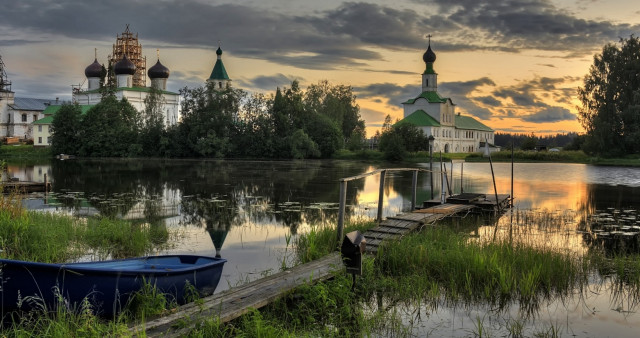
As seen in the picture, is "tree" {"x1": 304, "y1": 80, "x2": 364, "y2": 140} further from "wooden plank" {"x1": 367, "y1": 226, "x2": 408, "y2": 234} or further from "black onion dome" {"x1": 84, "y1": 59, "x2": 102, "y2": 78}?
"wooden plank" {"x1": 367, "y1": 226, "x2": 408, "y2": 234}

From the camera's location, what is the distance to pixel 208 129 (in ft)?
232

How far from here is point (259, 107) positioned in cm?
7550

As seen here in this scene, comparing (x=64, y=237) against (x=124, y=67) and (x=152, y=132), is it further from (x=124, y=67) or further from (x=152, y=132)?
(x=124, y=67)

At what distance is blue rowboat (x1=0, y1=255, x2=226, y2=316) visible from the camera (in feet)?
21.5

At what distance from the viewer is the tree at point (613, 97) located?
58781 millimetres

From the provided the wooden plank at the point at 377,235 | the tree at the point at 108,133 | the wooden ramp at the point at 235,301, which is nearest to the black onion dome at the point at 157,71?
the tree at the point at 108,133

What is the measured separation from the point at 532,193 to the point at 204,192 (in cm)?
1584

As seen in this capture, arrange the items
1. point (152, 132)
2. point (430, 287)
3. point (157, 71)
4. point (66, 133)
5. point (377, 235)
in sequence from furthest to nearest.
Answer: point (157, 71) < point (152, 132) < point (66, 133) < point (377, 235) < point (430, 287)

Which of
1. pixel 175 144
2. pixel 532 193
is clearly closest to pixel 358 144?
pixel 175 144

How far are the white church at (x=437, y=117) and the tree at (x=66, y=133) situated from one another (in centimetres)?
4804

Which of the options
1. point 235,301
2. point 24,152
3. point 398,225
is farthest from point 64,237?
point 24,152

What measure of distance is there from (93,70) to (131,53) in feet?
21.4

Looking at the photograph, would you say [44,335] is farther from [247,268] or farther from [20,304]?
[247,268]

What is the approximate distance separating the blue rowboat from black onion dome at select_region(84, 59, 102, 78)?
89.5m
